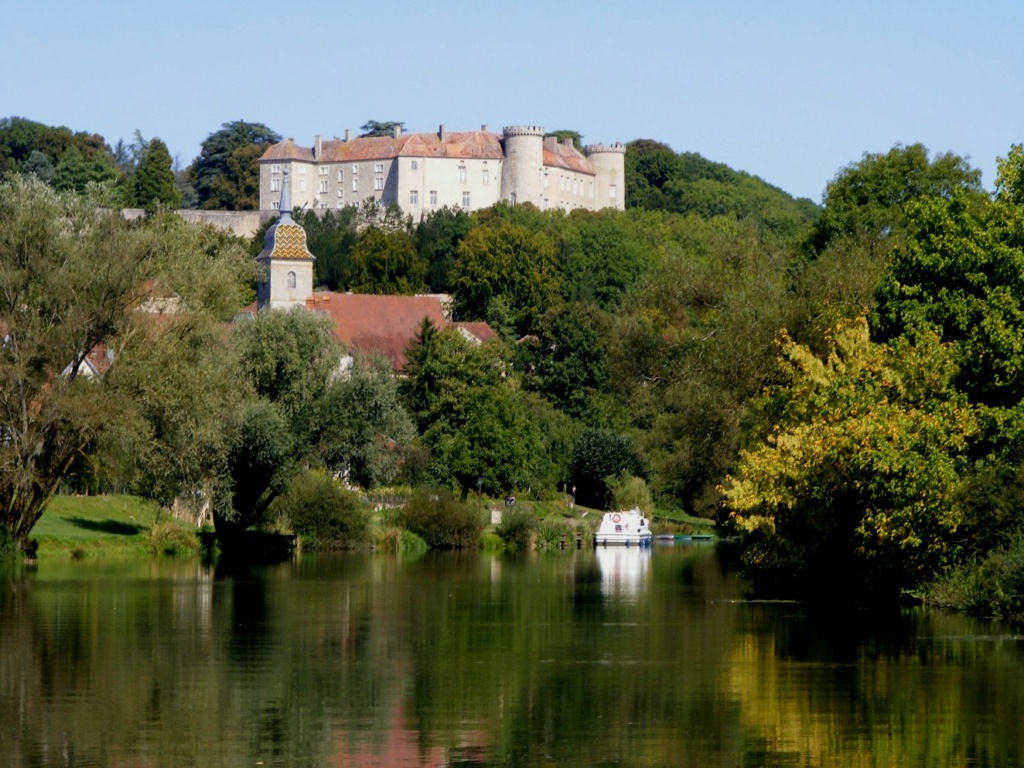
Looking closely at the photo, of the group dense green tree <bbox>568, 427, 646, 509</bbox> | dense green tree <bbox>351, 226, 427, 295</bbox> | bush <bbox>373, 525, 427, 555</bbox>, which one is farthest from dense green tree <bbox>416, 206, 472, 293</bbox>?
bush <bbox>373, 525, 427, 555</bbox>

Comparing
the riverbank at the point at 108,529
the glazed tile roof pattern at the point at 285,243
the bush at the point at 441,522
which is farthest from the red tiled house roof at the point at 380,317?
the riverbank at the point at 108,529

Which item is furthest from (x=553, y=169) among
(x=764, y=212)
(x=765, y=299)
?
(x=765, y=299)

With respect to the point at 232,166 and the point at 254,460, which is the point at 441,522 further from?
the point at 232,166

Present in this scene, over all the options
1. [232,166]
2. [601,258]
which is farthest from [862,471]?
[232,166]

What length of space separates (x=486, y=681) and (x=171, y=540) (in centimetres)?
2766

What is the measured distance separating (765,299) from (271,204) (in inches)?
5126

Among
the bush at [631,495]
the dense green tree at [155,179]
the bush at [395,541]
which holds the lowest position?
the bush at [395,541]

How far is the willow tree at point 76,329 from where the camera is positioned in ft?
129

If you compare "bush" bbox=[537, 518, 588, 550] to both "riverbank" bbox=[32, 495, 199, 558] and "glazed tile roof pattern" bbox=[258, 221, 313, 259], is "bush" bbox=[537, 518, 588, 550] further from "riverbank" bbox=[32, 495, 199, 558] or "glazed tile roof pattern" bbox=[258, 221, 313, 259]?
"glazed tile roof pattern" bbox=[258, 221, 313, 259]

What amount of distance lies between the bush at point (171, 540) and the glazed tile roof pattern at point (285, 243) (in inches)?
1851

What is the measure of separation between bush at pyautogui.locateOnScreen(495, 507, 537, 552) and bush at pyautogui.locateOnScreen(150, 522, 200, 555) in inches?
532

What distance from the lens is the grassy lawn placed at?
4525 cm

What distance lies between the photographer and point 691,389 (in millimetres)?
45844

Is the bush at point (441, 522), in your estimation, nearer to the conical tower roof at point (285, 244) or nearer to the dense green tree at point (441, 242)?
the conical tower roof at point (285, 244)
